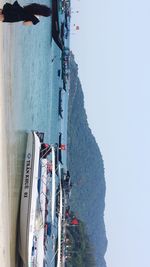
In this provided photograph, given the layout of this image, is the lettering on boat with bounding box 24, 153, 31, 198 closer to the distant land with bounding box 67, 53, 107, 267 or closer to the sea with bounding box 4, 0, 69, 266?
the sea with bounding box 4, 0, 69, 266

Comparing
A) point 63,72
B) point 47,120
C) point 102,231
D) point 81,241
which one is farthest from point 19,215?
point 102,231

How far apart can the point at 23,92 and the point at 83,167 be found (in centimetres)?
6900

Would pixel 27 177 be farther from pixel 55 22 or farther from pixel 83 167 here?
pixel 83 167

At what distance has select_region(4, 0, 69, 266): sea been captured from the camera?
741 inches

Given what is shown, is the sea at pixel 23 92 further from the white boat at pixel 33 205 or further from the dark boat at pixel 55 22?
the dark boat at pixel 55 22

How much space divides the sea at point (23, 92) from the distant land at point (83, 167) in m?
32.3

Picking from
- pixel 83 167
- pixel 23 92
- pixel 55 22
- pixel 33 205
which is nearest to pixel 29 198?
pixel 33 205

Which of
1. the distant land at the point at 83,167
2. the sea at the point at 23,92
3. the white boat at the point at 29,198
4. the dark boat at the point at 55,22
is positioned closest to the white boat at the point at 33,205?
the white boat at the point at 29,198

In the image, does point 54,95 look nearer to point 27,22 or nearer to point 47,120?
point 47,120

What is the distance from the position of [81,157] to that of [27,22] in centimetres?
7638

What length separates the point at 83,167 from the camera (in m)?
91.7

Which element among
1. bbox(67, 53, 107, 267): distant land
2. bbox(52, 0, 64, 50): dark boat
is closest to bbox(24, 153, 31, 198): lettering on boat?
bbox(52, 0, 64, 50): dark boat

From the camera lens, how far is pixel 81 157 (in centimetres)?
8906

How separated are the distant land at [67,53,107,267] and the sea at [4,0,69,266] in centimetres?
3227
